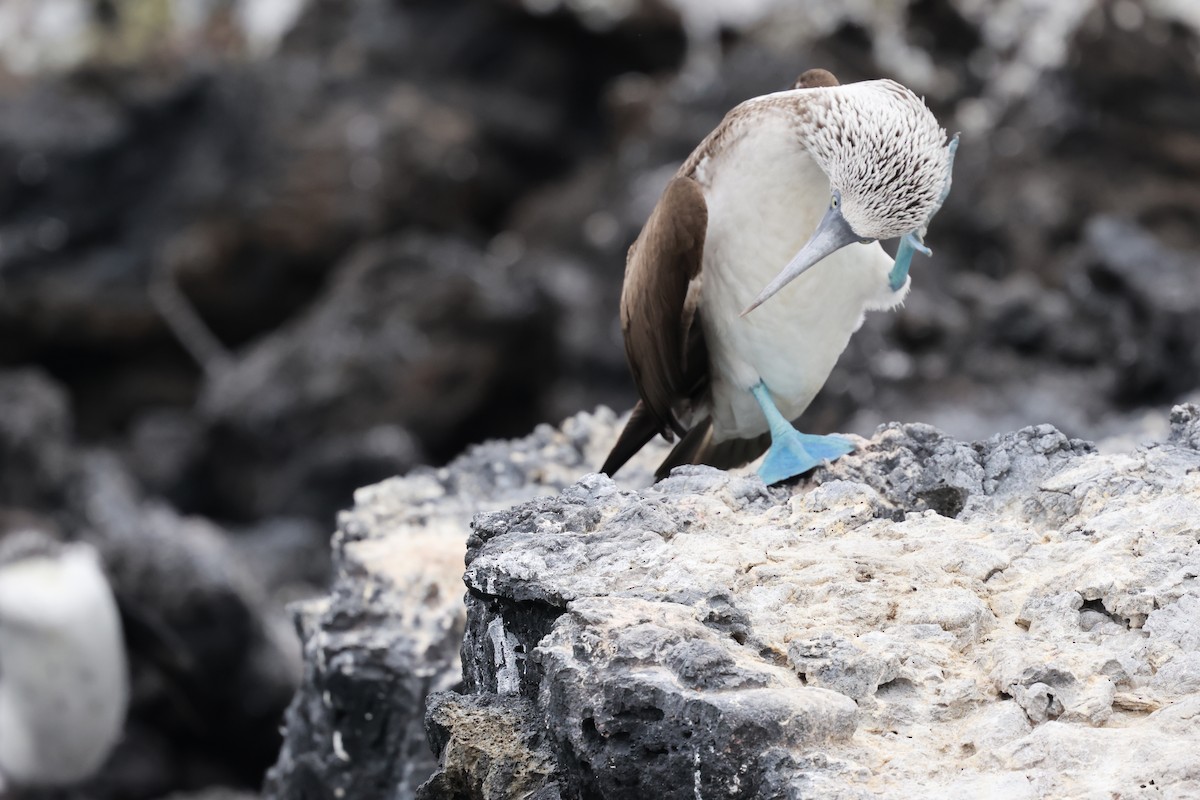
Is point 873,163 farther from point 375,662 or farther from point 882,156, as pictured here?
point 375,662

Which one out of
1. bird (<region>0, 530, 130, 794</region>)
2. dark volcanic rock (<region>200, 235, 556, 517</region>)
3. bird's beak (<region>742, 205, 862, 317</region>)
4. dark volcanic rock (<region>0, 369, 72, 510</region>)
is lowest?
bird's beak (<region>742, 205, 862, 317</region>)

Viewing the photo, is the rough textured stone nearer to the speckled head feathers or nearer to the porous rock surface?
the porous rock surface

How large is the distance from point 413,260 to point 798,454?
27.2ft

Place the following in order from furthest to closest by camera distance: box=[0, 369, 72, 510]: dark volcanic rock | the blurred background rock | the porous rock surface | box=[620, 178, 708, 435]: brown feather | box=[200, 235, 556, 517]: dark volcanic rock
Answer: box=[200, 235, 556, 517]: dark volcanic rock
box=[0, 369, 72, 510]: dark volcanic rock
the blurred background rock
box=[620, 178, 708, 435]: brown feather
the porous rock surface

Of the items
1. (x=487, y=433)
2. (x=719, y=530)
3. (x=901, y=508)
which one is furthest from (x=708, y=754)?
(x=487, y=433)

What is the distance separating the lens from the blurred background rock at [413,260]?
28.0 feet

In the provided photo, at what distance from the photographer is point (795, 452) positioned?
3324mm

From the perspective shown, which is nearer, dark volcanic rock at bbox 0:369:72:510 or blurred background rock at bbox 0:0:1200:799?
blurred background rock at bbox 0:0:1200:799

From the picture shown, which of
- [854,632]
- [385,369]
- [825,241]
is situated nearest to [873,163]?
[825,241]

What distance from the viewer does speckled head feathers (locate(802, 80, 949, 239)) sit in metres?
3.03

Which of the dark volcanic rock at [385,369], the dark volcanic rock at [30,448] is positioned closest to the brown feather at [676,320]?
the dark volcanic rock at [385,369]

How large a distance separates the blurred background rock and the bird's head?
12.2 feet

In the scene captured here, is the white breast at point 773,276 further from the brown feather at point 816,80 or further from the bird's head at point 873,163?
the brown feather at point 816,80

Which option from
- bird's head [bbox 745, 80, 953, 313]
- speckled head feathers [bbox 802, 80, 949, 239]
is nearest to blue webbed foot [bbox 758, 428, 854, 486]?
bird's head [bbox 745, 80, 953, 313]
